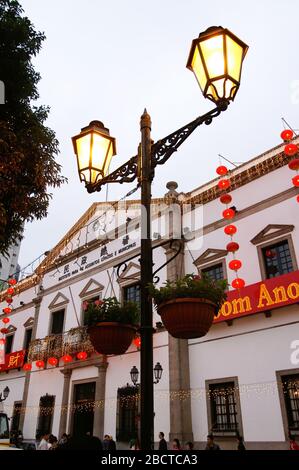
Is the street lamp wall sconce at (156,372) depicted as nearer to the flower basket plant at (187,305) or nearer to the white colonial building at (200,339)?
the white colonial building at (200,339)

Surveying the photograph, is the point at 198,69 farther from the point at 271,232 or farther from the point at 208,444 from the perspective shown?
the point at 208,444

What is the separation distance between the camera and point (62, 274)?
2195 cm

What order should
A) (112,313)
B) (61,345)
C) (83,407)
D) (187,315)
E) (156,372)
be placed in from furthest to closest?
(61,345)
(83,407)
(156,372)
(112,313)
(187,315)

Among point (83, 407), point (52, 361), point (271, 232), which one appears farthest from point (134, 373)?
point (271, 232)

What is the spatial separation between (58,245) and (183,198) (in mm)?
9336

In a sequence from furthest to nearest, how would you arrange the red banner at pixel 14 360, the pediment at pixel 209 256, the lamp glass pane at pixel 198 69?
1. the red banner at pixel 14 360
2. the pediment at pixel 209 256
3. the lamp glass pane at pixel 198 69

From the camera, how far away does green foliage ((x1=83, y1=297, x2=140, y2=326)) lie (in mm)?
4383

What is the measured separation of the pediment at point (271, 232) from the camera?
1278 centimetres

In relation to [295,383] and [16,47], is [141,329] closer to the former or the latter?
[16,47]

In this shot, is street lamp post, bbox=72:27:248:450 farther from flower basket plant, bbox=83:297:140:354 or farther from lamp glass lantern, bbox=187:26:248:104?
flower basket plant, bbox=83:297:140:354

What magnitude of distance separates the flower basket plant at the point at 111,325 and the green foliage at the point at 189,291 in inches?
26.3

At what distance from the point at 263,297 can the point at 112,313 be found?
858 centimetres

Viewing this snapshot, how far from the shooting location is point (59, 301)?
21.1m

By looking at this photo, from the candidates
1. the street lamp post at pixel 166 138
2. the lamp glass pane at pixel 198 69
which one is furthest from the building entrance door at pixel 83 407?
the lamp glass pane at pixel 198 69
